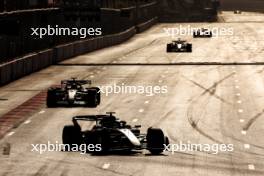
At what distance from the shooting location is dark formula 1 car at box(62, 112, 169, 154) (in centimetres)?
2835

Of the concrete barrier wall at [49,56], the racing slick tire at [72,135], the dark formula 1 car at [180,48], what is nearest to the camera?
the racing slick tire at [72,135]

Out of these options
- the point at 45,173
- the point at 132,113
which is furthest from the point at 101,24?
the point at 45,173

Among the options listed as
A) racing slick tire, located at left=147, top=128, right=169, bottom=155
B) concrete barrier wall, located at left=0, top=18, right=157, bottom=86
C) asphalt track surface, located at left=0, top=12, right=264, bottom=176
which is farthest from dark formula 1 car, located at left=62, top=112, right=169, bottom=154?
concrete barrier wall, located at left=0, top=18, right=157, bottom=86

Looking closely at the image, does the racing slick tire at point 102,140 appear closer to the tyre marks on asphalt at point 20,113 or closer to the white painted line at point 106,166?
the white painted line at point 106,166

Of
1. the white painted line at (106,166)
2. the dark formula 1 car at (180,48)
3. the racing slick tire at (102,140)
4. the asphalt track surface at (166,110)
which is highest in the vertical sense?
the racing slick tire at (102,140)

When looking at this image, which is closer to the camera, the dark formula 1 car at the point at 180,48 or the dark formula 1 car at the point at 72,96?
the dark formula 1 car at the point at 72,96

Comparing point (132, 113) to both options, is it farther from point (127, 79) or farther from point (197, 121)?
point (127, 79)

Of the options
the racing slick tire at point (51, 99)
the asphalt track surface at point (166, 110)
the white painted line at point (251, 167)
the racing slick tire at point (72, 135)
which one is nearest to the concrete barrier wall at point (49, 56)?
the asphalt track surface at point (166, 110)

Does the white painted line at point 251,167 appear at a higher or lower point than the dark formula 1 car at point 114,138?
lower

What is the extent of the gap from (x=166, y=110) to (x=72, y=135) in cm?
1444

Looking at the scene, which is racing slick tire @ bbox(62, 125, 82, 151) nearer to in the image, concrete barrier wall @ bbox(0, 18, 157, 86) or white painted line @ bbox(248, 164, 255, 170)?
white painted line @ bbox(248, 164, 255, 170)

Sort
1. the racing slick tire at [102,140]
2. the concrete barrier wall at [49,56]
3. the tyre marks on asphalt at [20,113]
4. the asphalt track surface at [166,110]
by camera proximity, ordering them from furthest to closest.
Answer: the concrete barrier wall at [49,56]
the tyre marks on asphalt at [20,113]
the racing slick tire at [102,140]
the asphalt track surface at [166,110]

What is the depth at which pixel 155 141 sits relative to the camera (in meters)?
28.3

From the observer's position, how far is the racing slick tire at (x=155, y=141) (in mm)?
27844
